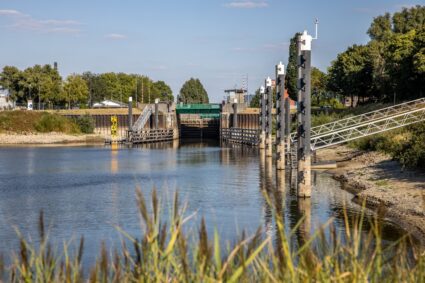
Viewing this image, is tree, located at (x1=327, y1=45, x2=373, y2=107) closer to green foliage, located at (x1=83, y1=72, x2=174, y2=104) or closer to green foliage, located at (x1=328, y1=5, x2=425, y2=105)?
green foliage, located at (x1=328, y1=5, x2=425, y2=105)

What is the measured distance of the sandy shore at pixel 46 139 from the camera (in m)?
86.8

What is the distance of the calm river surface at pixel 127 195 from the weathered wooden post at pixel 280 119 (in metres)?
1.11

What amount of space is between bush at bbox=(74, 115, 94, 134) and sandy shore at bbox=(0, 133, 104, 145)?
490 centimetres

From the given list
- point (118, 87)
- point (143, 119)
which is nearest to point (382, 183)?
point (143, 119)

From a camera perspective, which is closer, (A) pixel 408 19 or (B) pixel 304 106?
(B) pixel 304 106

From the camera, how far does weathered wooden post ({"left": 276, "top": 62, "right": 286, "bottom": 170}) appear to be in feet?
136

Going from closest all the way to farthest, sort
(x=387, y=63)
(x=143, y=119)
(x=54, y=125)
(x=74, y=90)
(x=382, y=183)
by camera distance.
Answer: (x=382, y=183) < (x=387, y=63) < (x=54, y=125) < (x=143, y=119) < (x=74, y=90)

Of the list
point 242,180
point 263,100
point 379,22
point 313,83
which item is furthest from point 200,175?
point 313,83

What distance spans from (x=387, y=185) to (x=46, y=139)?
215ft

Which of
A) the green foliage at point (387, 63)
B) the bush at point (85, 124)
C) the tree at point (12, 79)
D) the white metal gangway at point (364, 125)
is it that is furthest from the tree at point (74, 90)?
the white metal gangway at point (364, 125)

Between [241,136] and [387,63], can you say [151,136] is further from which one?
[387,63]

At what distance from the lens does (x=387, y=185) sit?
99.7 ft

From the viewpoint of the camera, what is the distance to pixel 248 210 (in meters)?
27.3

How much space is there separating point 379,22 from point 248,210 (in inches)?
2811
